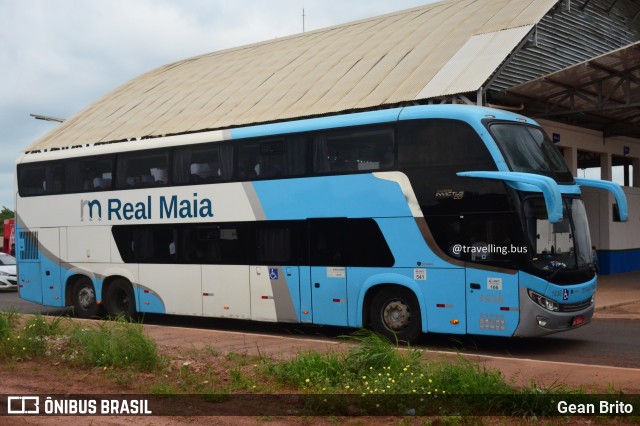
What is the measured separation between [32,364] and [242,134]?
5.92m

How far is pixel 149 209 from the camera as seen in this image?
16.5 meters

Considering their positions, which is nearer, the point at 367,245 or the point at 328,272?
the point at 367,245

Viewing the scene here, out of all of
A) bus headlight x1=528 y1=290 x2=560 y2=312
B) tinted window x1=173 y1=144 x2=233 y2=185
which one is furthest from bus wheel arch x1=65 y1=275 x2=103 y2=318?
bus headlight x1=528 y1=290 x2=560 y2=312

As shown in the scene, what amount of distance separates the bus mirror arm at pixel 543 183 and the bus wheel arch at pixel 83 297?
977 centimetres

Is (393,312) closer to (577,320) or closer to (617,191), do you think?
(577,320)

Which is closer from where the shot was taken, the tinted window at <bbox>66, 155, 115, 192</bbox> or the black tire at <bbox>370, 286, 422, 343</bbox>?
the black tire at <bbox>370, 286, 422, 343</bbox>

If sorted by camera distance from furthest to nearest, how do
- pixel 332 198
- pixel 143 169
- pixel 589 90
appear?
pixel 589 90, pixel 143 169, pixel 332 198

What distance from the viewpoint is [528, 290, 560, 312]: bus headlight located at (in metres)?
11.7

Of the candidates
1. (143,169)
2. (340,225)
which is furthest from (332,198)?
(143,169)

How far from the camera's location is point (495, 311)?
1195 cm

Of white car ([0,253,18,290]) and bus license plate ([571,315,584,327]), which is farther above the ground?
bus license plate ([571,315,584,327])

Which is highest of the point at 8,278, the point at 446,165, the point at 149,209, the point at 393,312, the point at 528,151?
the point at 528,151

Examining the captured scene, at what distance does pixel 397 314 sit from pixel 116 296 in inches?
A: 291

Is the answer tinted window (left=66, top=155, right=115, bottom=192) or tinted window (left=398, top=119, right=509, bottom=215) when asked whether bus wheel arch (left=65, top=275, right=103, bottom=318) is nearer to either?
tinted window (left=66, top=155, right=115, bottom=192)
